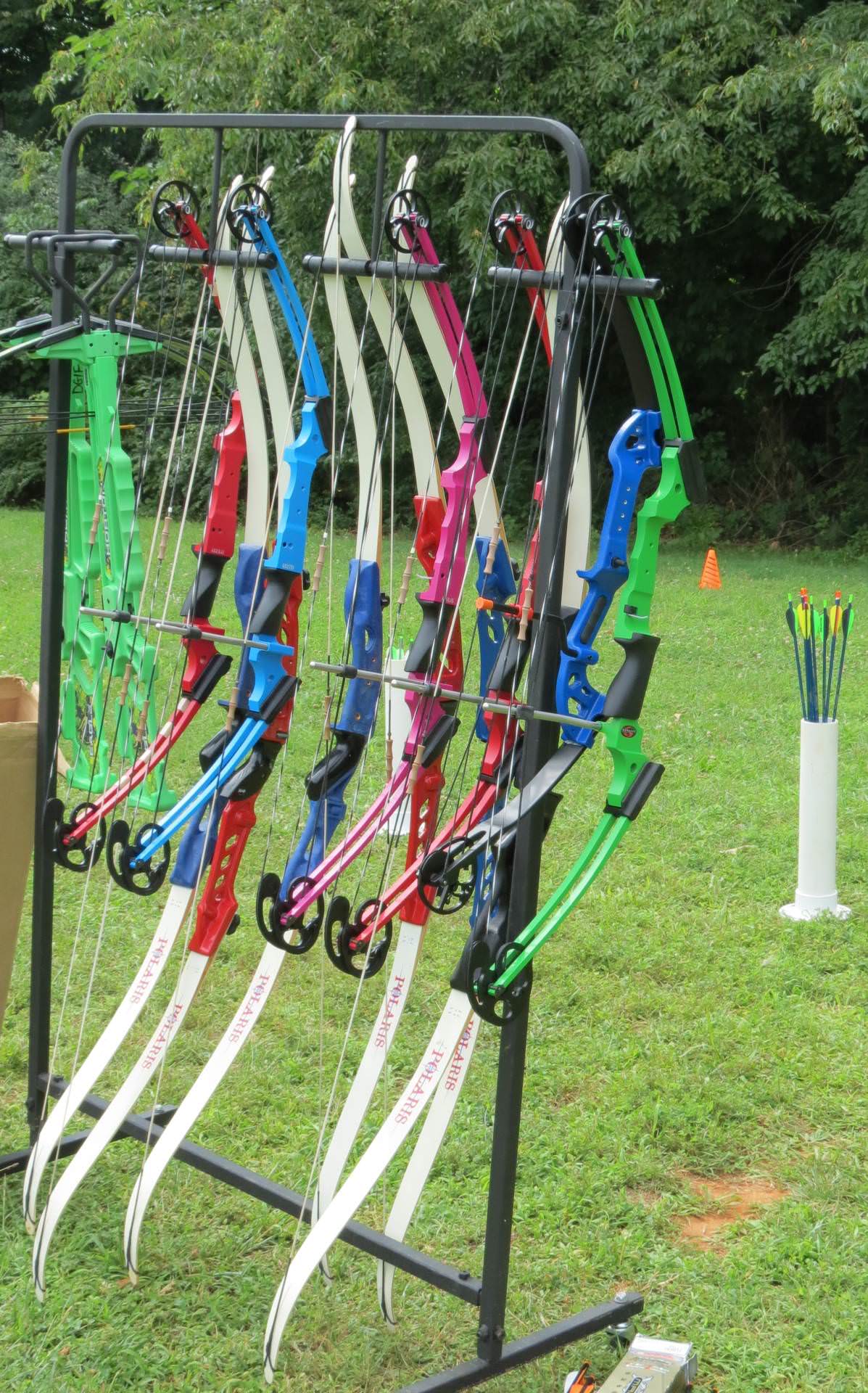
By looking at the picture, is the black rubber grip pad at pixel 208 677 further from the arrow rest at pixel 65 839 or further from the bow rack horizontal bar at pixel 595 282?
the bow rack horizontal bar at pixel 595 282

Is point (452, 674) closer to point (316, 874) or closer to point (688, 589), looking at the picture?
point (316, 874)

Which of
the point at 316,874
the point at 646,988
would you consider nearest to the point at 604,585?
the point at 316,874

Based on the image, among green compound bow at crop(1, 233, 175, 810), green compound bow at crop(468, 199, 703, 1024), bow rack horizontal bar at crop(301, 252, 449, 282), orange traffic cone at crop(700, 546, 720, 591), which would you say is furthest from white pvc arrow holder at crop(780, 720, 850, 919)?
orange traffic cone at crop(700, 546, 720, 591)

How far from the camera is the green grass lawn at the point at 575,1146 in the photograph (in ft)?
8.59

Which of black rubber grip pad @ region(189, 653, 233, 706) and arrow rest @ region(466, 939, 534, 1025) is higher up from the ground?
black rubber grip pad @ region(189, 653, 233, 706)

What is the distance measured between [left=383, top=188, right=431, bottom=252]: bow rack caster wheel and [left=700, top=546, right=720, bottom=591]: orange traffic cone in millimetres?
8542

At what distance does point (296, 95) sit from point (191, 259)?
9085mm

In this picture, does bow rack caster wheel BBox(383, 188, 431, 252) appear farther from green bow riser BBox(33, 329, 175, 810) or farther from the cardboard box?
green bow riser BBox(33, 329, 175, 810)

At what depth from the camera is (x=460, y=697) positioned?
2.44 m

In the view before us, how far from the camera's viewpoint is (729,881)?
16.2ft

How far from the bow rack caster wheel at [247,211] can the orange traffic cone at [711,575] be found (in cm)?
842

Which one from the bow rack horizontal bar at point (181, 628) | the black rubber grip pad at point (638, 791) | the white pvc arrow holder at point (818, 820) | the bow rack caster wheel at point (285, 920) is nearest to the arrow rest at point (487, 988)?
the black rubber grip pad at point (638, 791)

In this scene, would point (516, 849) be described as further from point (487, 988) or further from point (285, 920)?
point (285, 920)

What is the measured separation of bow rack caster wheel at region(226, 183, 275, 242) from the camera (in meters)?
2.61
